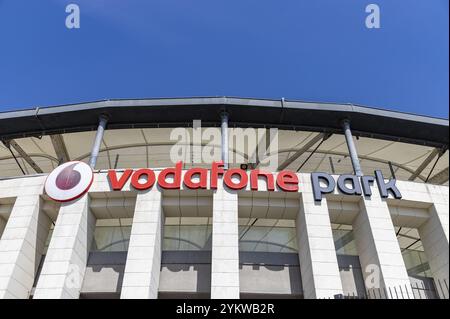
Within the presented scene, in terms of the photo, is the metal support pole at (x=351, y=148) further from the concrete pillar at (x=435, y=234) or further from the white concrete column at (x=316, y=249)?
the concrete pillar at (x=435, y=234)

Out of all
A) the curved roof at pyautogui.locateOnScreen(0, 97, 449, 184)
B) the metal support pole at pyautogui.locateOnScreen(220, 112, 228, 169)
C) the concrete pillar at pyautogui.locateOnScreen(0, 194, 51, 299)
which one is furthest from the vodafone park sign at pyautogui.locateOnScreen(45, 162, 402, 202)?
the curved roof at pyautogui.locateOnScreen(0, 97, 449, 184)

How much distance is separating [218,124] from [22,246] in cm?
1268

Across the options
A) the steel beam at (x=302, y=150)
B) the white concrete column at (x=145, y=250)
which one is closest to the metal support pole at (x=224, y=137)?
the white concrete column at (x=145, y=250)

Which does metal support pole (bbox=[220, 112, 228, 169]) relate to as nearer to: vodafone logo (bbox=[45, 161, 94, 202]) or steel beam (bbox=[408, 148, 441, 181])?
vodafone logo (bbox=[45, 161, 94, 202])

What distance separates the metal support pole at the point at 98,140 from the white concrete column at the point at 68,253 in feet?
8.88

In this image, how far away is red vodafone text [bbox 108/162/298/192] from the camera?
57.3ft

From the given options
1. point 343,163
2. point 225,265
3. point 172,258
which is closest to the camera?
point 225,265

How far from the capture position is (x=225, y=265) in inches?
601

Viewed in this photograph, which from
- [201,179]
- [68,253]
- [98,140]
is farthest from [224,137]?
[68,253]

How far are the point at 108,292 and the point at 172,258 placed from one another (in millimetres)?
3444

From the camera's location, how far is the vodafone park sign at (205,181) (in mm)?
17422

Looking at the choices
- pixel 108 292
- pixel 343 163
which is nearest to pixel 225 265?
pixel 108 292

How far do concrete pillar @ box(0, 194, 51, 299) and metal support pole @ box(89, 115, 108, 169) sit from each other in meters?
3.35
